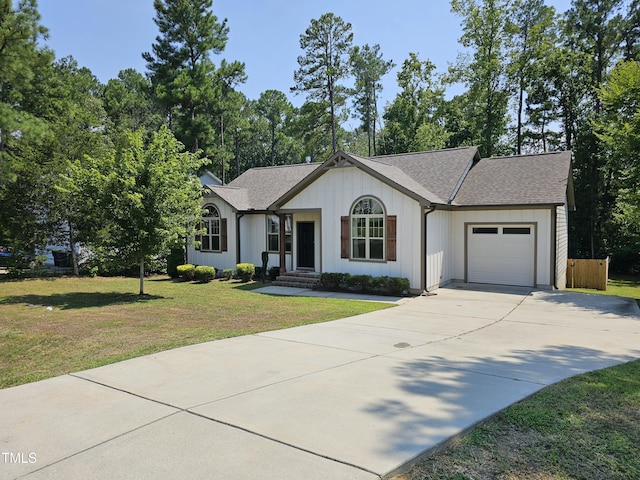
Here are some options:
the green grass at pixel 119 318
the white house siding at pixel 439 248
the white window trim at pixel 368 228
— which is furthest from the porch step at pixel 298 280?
the white house siding at pixel 439 248

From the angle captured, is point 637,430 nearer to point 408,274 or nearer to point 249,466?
point 249,466

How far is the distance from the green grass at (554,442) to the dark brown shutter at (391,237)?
9.25m

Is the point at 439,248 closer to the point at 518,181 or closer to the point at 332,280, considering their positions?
the point at 332,280

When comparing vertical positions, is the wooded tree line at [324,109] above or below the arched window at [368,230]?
above

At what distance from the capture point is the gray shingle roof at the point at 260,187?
1935 cm

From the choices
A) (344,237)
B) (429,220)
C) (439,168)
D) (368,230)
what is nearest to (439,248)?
(429,220)

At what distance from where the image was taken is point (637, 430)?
412 cm

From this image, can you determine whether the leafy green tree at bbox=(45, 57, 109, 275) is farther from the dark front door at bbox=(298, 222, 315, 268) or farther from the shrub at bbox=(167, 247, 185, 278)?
the dark front door at bbox=(298, 222, 315, 268)

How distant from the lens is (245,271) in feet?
58.6

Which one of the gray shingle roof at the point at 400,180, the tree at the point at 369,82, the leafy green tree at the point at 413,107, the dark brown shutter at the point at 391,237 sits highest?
the tree at the point at 369,82

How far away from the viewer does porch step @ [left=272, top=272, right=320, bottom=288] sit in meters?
16.2

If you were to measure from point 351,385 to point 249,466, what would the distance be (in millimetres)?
2143

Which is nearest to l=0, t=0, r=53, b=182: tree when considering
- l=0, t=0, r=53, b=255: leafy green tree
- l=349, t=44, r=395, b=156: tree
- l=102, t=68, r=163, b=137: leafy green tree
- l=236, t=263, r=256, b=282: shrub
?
l=0, t=0, r=53, b=255: leafy green tree

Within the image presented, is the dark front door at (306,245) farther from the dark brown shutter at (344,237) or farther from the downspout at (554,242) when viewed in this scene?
the downspout at (554,242)
